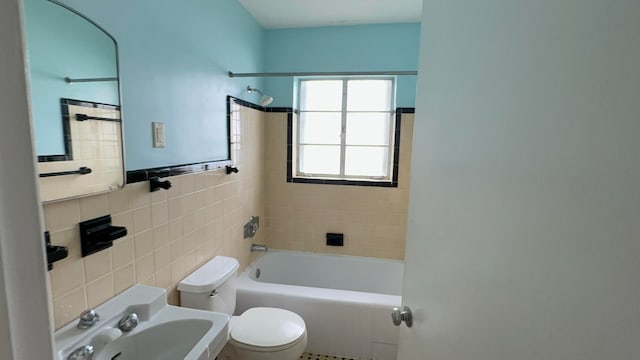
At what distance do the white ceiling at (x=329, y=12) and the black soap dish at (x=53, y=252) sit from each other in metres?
2.02

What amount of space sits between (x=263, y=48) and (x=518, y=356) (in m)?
2.89

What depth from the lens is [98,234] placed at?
3.59 feet

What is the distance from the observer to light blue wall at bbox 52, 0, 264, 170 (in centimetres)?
124

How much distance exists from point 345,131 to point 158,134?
1851 mm

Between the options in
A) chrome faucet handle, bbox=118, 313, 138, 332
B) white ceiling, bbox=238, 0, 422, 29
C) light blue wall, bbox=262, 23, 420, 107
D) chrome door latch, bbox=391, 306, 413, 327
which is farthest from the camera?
light blue wall, bbox=262, 23, 420, 107

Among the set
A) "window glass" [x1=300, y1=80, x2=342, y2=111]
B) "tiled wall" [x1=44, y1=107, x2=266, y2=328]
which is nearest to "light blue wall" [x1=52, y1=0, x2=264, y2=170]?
"tiled wall" [x1=44, y1=107, x2=266, y2=328]

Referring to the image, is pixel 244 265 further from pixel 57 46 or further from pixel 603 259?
pixel 603 259

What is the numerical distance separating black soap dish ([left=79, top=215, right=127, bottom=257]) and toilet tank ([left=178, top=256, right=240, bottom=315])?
20.9 inches

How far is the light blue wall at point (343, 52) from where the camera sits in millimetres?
2674

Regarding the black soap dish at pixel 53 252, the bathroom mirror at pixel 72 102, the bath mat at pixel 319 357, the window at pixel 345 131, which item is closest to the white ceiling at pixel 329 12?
the window at pixel 345 131

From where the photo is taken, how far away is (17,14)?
0.96ft

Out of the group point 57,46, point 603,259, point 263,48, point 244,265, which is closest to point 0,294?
point 603,259

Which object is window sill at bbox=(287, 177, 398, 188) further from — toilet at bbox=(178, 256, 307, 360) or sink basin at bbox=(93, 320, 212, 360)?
sink basin at bbox=(93, 320, 212, 360)

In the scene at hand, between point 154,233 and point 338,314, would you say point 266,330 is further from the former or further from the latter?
point 154,233
